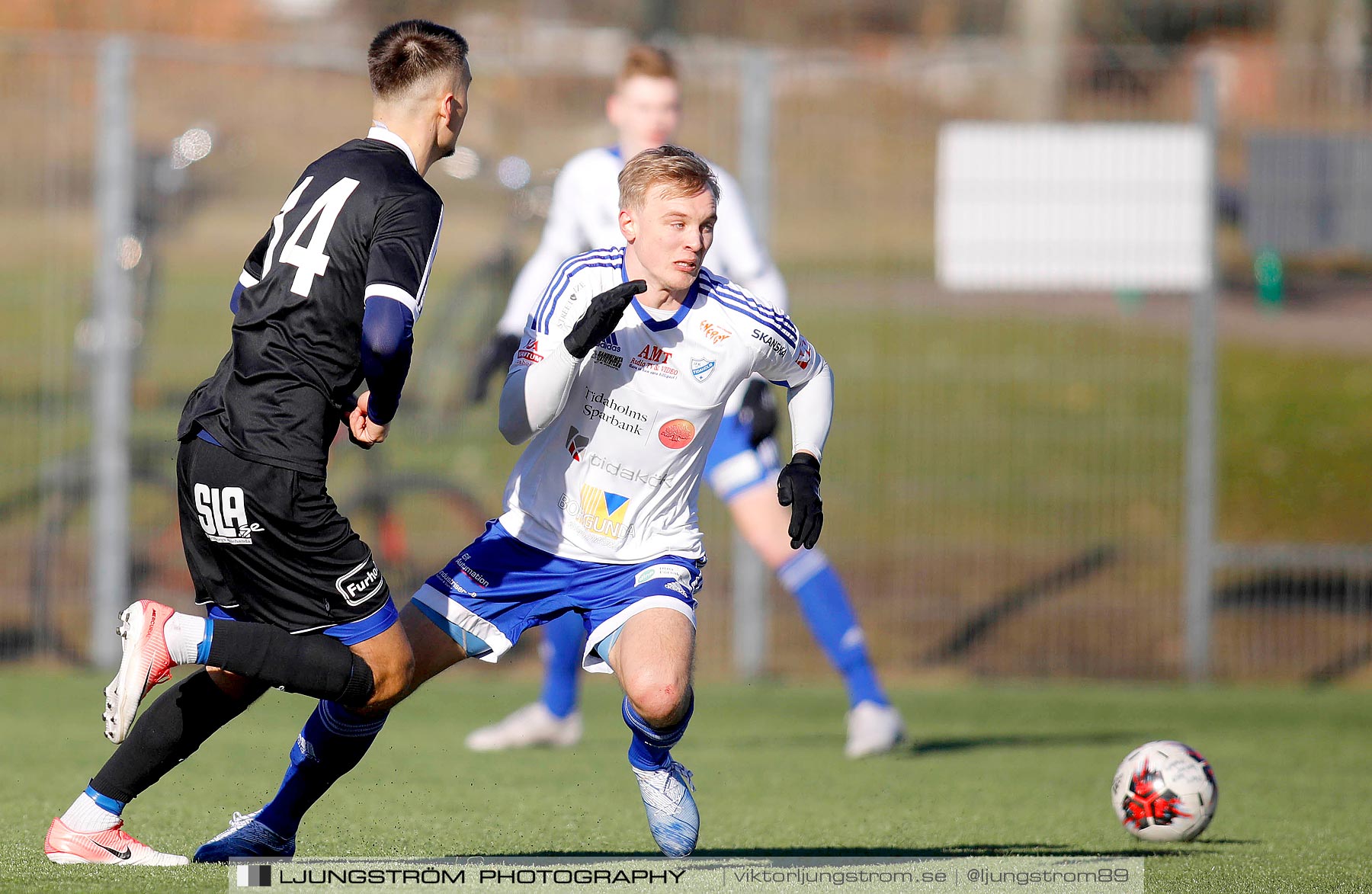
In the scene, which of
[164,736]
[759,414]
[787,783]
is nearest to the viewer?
[164,736]

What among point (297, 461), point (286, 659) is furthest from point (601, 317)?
point (286, 659)

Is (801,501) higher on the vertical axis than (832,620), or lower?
higher

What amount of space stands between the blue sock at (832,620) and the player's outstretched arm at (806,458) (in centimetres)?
217

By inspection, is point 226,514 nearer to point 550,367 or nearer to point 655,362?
point 550,367

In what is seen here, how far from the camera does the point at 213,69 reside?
860 cm

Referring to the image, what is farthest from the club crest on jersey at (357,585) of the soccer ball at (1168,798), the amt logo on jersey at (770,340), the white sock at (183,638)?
the soccer ball at (1168,798)

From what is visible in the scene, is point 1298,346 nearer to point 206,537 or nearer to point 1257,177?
point 1257,177

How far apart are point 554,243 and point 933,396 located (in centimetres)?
307

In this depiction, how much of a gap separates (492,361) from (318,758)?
2.14 meters

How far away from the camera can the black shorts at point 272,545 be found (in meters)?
3.74

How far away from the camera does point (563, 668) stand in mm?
6574

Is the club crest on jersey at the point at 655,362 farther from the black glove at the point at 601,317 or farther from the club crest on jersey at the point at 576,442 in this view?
the black glove at the point at 601,317

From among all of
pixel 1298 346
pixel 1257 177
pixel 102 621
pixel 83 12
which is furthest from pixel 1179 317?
pixel 83 12

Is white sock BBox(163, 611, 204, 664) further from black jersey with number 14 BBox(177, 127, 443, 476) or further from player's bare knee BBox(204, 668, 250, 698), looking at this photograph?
black jersey with number 14 BBox(177, 127, 443, 476)
